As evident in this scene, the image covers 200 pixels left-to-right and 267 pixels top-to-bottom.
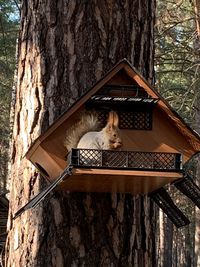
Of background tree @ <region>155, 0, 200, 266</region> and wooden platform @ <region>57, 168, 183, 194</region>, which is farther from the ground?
background tree @ <region>155, 0, 200, 266</region>

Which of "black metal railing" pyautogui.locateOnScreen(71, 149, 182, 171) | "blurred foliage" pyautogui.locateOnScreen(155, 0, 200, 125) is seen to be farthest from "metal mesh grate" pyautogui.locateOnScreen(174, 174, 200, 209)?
"blurred foliage" pyautogui.locateOnScreen(155, 0, 200, 125)

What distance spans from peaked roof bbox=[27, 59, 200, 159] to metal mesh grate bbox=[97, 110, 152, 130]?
0.08 m

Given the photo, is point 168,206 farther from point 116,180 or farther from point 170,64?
point 170,64

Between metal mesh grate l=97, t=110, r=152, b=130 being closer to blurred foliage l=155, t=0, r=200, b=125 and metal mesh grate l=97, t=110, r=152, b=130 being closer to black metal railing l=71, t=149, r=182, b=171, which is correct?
black metal railing l=71, t=149, r=182, b=171

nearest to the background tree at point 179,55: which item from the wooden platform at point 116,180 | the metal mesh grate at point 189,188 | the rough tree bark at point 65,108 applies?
the rough tree bark at point 65,108

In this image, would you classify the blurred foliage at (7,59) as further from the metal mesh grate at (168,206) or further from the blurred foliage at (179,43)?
the metal mesh grate at (168,206)

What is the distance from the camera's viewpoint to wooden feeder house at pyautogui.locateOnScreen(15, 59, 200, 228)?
238cm

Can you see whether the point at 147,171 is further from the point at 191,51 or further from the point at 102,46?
the point at 191,51

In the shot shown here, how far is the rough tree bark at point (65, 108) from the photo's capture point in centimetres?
276

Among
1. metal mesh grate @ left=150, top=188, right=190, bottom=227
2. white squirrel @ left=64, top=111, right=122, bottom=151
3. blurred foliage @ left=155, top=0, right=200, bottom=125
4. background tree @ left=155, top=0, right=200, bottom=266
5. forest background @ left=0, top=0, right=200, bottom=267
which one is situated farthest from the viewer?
forest background @ left=0, top=0, right=200, bottom=267

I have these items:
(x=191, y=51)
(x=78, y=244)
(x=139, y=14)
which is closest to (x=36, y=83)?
(x=139, y=14)

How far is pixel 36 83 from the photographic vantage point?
290 centimetres

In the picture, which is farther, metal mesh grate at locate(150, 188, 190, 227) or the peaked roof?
metal mesh grate at locate(150, 188, 190, 227)

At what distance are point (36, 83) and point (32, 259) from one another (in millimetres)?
918
